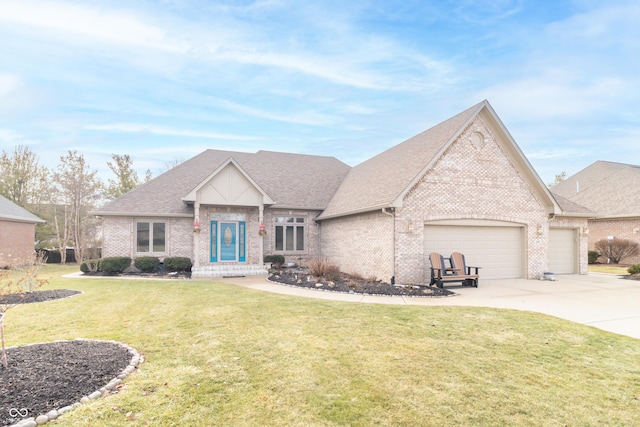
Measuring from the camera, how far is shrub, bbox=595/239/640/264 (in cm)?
2080

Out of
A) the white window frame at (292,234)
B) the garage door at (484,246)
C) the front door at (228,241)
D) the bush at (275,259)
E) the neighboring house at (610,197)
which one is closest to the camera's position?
the garage door at (484,246)

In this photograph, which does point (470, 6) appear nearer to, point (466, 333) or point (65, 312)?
point (466, 333)

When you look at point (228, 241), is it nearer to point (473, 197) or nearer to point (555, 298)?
point (473, 197)

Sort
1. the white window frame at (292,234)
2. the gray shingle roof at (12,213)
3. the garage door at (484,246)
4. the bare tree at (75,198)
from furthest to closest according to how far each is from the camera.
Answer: the bare tree at (75,198) → the gray shingle roof at (12,213) → the white window frame at (292,234) → the garage door at (484,246)

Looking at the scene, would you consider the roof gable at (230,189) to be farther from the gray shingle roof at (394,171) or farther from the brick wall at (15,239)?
the brick wall at (15,239)

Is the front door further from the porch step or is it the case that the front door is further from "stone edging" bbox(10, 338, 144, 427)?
"stone edging" bbox(10, 338, 144, 427)

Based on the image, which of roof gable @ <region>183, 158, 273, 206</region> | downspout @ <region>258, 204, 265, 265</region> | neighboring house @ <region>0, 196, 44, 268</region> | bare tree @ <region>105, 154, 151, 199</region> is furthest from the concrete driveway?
bare tree @ <region>105, 154, 151, 199</region>

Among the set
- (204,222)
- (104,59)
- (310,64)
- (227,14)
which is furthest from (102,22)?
(204,222)

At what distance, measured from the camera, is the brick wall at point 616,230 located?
21234 mm

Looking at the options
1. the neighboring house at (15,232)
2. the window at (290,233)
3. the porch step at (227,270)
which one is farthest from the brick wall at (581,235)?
the neighboring house at (15,232)

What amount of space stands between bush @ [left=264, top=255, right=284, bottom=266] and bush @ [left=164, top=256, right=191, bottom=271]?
3.78 m

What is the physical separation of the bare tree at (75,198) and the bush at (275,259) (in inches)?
549

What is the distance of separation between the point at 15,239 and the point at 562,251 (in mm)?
32016

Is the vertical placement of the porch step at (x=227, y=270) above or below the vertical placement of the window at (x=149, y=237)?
below
